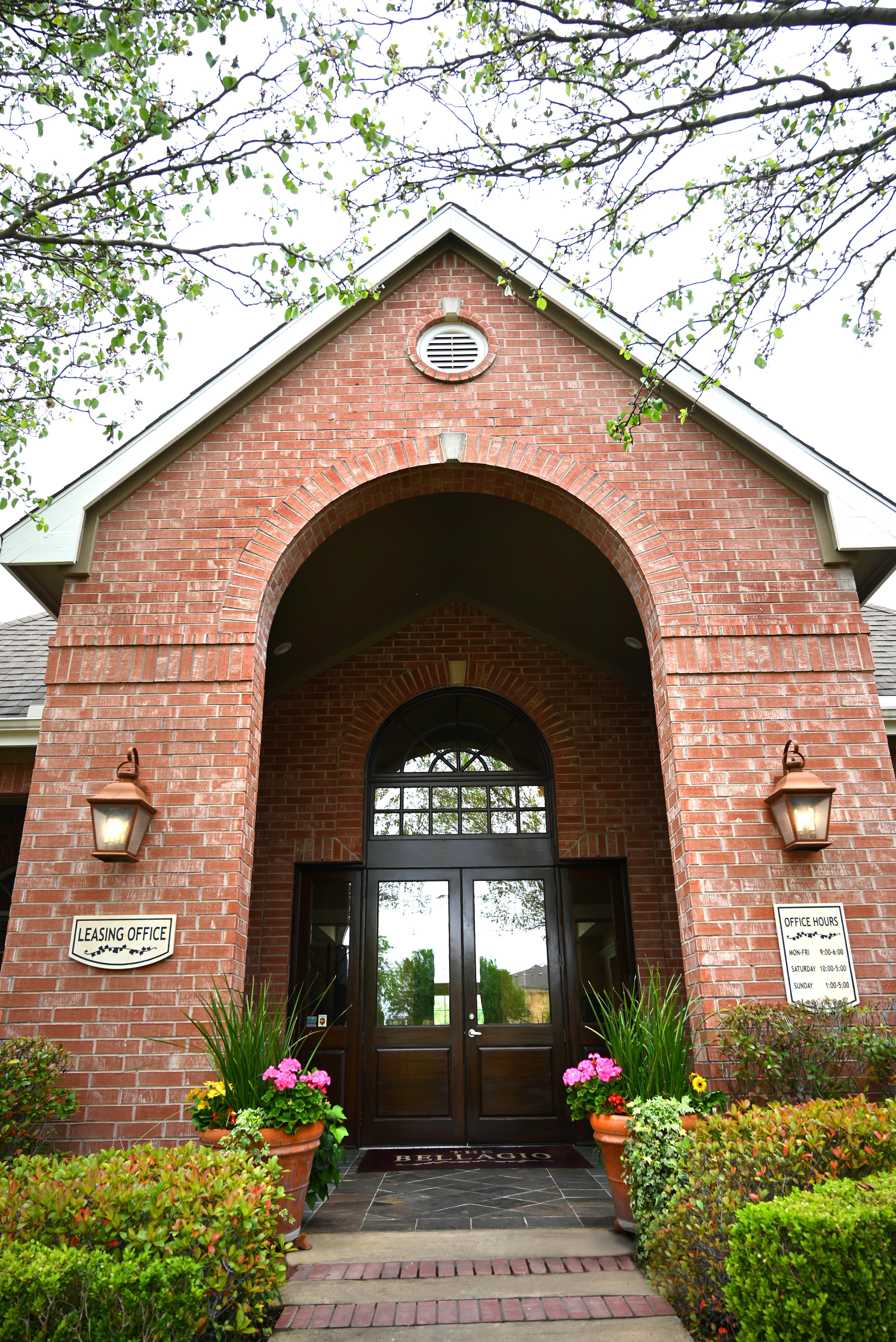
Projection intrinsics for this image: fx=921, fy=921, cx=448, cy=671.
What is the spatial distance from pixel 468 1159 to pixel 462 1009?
124cm

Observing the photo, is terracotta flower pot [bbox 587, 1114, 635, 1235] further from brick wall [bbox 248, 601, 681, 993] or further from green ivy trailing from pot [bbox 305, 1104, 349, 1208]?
brick wall [bbox 248, 601, 681, 993]

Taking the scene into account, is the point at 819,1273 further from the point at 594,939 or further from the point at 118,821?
the point at 594,939

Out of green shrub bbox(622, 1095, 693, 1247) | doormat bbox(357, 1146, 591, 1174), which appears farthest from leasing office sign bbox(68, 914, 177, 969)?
green shrub bbox(622, 1095, 693, 1247)

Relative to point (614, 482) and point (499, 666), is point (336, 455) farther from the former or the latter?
point (499, 666)

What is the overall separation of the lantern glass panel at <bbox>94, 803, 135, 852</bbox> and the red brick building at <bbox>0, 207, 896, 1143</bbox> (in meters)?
0.22

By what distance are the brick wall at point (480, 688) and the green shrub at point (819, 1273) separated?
496 cm

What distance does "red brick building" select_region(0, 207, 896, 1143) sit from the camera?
17.7ft

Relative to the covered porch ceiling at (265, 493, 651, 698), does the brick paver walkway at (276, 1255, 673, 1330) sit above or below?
below

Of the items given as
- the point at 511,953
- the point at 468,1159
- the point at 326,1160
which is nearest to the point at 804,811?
the point at 326,1160

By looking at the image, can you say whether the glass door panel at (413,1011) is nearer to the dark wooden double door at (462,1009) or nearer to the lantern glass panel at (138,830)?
the dark wooden double door at (462,1009)

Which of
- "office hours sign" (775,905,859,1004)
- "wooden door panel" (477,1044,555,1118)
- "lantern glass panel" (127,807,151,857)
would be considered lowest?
"wooden door panel" (477,1044,555,1118)

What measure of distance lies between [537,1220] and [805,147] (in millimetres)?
5962

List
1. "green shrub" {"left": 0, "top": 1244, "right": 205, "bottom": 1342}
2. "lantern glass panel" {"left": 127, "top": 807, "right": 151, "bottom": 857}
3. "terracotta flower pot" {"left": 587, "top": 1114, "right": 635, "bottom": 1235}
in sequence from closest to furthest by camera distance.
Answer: "green shrub" {"left": 0, "top": 1244, "right": 205, "bottom": 1342}
"terracotta flower pot" {"left": 587, "top": 1114, "right": 635, "bottom": 1235}
"lantern glass panel" {"left": 127, "top": 807, "right": 151, "bottom": 857}

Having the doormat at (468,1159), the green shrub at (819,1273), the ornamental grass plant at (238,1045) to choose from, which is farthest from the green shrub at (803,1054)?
the ornamental grass plant at (238,1045)
